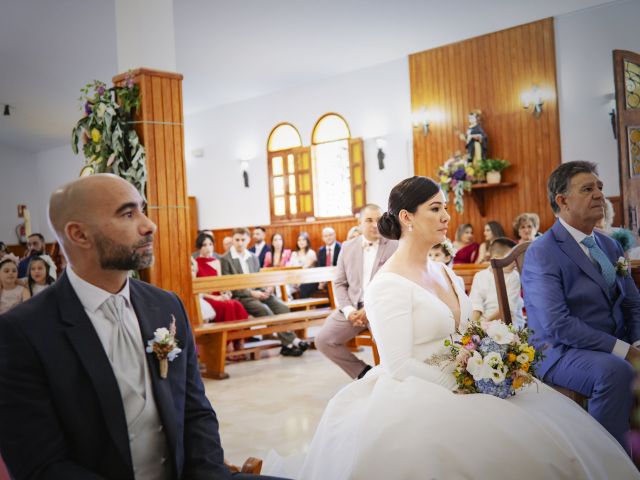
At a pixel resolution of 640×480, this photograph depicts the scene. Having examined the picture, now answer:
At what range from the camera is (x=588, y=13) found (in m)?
9.35

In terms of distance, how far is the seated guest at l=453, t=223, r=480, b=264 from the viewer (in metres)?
9.91

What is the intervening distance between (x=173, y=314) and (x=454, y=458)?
98cm

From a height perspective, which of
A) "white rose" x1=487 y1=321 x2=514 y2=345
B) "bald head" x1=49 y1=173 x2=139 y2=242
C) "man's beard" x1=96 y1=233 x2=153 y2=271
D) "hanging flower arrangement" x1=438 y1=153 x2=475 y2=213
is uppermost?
"hanging flower arrangement" x1=438 y1=153 x2=475 y2=213

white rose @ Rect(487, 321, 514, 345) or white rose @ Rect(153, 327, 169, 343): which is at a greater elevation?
white rose @ Rect(153, 327, 169, 343)

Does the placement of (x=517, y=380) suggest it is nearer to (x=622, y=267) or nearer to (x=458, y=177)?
(x=622, y=267)

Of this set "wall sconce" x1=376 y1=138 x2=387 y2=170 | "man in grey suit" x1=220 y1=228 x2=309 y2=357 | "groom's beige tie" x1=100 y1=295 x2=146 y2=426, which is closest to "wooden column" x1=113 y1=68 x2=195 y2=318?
"man in grey suit" x1=220 y1=228 x2=309 y2=357

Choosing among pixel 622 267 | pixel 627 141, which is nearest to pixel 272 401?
pixel 622 267

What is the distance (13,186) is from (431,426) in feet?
67.2

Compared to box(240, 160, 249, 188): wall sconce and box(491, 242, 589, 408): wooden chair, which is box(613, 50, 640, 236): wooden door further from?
box(240, 160, 249, 188): wall sconce

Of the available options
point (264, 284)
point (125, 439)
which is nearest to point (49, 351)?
point (125, 439)

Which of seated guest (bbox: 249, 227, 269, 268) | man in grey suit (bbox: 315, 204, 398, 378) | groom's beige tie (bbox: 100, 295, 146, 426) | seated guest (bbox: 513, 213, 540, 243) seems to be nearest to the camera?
groom's beige tie (bbox: 100, 295, 146, 426)

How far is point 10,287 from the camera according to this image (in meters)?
7.15

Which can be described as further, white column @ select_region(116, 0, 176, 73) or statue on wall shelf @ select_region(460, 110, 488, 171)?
statue on wall shelf @ select_region(460, 110, 488, 171)

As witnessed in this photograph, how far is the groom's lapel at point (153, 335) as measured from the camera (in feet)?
6.05
